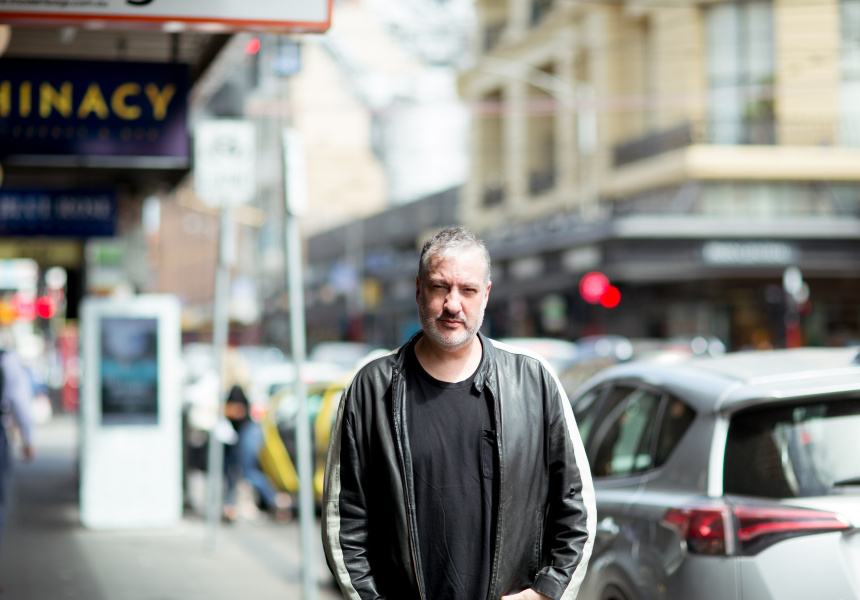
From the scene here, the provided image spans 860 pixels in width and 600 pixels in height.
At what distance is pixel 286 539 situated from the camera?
12.0 m

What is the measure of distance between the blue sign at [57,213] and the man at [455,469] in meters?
10.9

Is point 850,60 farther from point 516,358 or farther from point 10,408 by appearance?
point 516,358

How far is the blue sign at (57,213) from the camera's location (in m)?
13.6

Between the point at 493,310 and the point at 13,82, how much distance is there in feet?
128

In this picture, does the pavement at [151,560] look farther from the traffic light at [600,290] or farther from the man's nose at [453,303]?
the traffic light at [600,290]

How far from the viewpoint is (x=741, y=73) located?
35.3 metres

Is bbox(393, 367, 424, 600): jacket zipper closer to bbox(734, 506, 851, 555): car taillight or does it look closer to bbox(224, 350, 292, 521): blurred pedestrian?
bbox(734, 506, 851, 555): car taillight

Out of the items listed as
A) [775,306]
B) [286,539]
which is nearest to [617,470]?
[286,539]

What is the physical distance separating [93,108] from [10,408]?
7.73ft

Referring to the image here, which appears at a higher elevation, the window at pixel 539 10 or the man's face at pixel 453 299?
the window at pixel 539 10

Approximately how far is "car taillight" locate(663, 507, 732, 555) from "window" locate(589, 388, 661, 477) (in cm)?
71

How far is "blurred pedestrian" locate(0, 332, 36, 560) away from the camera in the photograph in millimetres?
8469

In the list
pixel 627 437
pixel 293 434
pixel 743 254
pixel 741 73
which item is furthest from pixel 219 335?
pixel 741 73

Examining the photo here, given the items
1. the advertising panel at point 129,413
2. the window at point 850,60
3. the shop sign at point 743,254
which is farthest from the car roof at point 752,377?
the window at point 850,60
